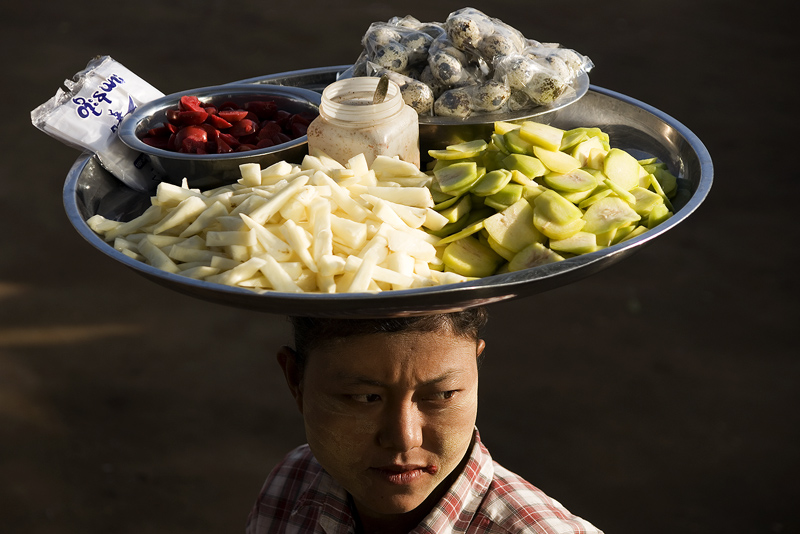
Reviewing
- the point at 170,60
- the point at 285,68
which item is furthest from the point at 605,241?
the point at 170,60

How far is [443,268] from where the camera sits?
1330 millimetres

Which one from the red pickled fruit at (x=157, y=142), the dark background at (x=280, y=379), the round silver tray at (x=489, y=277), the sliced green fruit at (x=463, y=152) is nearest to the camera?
the round silver tray at (x=489, y=277)

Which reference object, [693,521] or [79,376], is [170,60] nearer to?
[79,376]

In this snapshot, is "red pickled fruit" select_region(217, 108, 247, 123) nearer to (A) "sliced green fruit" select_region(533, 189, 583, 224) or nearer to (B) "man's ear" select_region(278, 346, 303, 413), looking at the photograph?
(B) "man's ear" select_region(278, 346, 303, 413)

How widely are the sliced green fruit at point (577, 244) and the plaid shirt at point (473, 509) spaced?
1.36 feet

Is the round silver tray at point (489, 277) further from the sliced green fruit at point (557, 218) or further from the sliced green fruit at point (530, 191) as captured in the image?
the sliced green fruit at point (530, 191)

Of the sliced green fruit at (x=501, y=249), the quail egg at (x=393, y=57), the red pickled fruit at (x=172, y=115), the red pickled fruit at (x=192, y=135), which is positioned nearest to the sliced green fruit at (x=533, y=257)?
the sliced green fruit at (x=501, y=249)

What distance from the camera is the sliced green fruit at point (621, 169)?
55.8 inches

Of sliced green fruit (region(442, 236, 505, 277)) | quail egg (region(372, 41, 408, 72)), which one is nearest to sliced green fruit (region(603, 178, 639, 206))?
sliced green fruit (region(442, 236, 505, 277))

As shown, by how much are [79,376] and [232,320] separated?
0.73 meters

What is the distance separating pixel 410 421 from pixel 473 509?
25 cm

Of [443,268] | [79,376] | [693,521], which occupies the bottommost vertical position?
[79,376]

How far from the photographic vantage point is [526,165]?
1.39 m

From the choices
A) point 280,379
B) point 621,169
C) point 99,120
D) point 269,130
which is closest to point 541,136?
point 621,169
